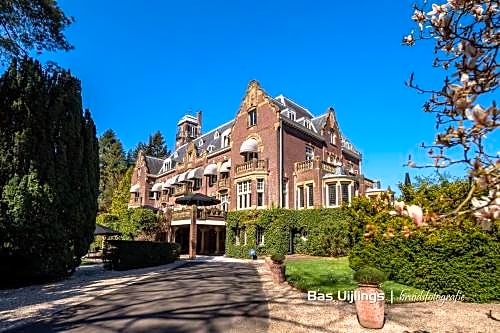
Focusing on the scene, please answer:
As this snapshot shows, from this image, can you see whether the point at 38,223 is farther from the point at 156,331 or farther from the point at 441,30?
the point at 441,30

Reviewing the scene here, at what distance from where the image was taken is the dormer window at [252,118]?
33.3 m

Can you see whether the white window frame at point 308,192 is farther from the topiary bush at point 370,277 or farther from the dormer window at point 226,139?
the topiary bush at point 370,277

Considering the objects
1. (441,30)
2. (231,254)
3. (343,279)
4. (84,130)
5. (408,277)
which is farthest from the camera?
(231,254)

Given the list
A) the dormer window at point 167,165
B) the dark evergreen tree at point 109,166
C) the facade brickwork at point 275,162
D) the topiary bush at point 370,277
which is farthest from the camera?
the dark evergreen tree at point 109,166

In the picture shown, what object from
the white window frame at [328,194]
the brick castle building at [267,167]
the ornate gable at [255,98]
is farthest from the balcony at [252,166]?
the white window frame at [328,194]

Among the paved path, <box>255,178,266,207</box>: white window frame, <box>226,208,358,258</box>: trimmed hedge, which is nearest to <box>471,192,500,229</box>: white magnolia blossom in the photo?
the paved path

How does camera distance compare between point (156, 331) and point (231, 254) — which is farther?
point (231, 254)

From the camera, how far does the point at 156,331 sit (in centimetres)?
740

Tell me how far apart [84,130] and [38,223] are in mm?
5681

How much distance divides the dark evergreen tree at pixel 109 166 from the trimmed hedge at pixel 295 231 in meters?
39.8

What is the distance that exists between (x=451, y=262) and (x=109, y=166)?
6458 cm

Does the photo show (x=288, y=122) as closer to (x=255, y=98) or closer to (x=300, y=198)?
(x=255, y=98)

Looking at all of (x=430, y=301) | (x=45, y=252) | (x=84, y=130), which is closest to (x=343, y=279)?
(x=430, y=301)

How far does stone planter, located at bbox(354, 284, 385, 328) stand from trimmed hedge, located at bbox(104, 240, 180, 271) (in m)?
15.2
